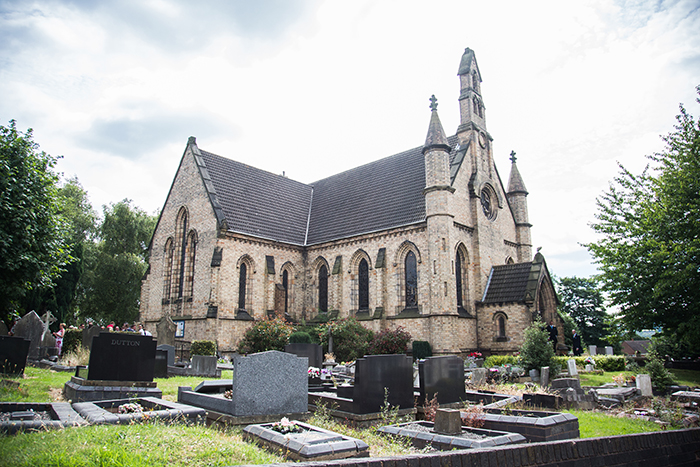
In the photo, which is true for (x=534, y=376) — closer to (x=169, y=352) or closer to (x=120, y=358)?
(x=169, y=352)

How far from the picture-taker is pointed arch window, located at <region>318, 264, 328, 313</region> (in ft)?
99.3

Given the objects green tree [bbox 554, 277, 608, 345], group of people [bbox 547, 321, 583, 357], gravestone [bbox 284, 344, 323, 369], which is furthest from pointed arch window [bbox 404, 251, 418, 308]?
green tree [bbox 554, 277, 608, 345]

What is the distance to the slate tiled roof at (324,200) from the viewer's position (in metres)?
27.9

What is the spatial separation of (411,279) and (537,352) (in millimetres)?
9520

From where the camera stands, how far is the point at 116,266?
39.3 meters

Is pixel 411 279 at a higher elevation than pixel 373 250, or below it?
below

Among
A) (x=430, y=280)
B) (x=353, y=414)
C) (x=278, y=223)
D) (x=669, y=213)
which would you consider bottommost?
(x=353, y=414)

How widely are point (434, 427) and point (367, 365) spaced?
2.24 m

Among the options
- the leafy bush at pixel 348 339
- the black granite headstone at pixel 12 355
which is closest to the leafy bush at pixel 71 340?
the black granite headstone at pixel 12 355

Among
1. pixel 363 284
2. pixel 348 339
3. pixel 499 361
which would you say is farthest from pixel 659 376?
pixel 363 284

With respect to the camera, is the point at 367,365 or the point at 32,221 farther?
the point at 32,221

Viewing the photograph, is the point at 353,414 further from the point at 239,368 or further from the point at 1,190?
the point at 1,190

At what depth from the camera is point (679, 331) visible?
1736cm

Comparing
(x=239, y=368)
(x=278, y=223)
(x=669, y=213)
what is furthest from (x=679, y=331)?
(x=278, y=223)
